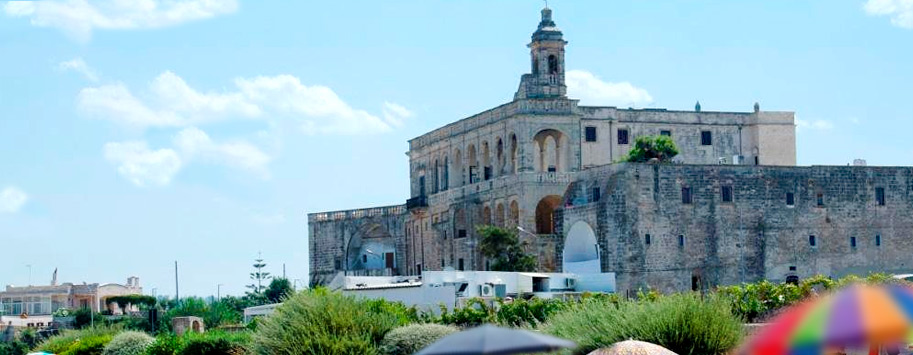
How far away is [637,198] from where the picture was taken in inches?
2008

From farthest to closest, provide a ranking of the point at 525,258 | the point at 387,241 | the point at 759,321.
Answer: the point at 387,241
the point at 525,258
the point at 759,321

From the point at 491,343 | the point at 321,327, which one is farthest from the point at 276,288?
the point at 491,343

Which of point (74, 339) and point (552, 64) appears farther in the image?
point (552, 64)

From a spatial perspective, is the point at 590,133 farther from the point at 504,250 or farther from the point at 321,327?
the point at 321,327

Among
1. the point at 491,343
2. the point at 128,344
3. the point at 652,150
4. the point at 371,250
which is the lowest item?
the point at 128,344

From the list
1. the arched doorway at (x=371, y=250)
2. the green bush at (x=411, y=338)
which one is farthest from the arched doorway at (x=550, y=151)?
the green bush at (x=411, y=338)

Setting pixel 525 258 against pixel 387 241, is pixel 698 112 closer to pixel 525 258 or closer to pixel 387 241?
pixel 525 258

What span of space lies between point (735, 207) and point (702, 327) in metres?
27.3

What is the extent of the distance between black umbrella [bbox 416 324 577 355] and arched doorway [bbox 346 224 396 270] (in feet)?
188

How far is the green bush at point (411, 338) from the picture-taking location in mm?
30484

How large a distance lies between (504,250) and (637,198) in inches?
265

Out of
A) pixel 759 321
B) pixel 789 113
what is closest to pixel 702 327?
pixel 759 321

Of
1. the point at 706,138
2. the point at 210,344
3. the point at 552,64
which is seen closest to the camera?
the point at 210,344

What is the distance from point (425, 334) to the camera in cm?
3058
